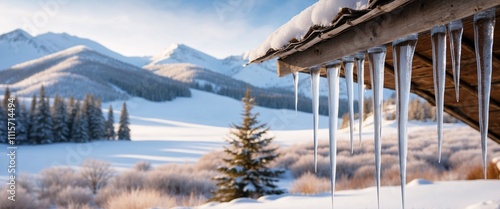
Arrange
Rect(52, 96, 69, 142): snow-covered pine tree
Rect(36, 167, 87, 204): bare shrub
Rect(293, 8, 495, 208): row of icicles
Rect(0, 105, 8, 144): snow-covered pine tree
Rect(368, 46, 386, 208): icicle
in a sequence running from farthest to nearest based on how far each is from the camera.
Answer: Rect(52, 96, 69, 142): snow-covered pine tree < Rect(0, 105, 8, 144): snow-covered pine tree < Rect(36, 167, 87, 204): bare shrub < Rect(368, 46, 386, 208): icicle < Rect(293, 8, 495, 208): row of icicles

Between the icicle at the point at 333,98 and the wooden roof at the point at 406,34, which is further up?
the wooden roof at the point at 406,34

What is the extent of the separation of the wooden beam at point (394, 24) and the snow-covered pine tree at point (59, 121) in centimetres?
3449

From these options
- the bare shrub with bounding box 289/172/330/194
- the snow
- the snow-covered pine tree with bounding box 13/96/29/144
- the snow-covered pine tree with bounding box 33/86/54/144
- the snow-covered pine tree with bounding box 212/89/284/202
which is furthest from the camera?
the snow-covered pine tree with bounding box 33/86/54/144

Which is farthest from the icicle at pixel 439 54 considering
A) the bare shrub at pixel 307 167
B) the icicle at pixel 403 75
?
the bare shrub at pixel 307 167

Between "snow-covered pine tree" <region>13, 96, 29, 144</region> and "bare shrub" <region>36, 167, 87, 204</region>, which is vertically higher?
"snow-covered pine tree" <region>13, 96, 29, 144</region>

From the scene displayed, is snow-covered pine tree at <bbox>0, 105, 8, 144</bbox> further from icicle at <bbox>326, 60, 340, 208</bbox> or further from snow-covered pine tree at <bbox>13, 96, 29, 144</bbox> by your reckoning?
icicle at <bbox>326, 60, 340, 208</bbox>

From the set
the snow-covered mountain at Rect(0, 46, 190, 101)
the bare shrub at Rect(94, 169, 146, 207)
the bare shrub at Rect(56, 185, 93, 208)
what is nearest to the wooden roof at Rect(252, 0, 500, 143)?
the bare shrub at Rect(56, 185, 93, 208)

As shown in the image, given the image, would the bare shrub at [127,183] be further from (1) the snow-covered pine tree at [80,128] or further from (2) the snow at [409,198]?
(1) the snow-covered pine tree at [80,128]

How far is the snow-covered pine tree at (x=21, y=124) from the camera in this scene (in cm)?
2817

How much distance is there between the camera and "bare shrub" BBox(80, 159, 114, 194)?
40.6 feet

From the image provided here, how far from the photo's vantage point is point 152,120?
208 ft

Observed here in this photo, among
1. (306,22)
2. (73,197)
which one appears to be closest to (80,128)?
(73,197)

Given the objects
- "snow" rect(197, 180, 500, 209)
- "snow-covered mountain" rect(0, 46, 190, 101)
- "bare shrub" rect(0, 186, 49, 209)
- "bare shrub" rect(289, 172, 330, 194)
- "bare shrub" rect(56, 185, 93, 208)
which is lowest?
"bare shrub" rect(56, 185, 93, 208)

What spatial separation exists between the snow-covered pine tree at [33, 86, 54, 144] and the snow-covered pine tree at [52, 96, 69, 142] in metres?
0.59
